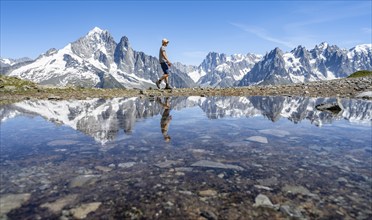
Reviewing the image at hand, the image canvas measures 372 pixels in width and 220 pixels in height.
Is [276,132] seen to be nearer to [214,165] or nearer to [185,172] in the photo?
[214,165]

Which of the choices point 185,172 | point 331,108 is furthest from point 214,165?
point 331,108

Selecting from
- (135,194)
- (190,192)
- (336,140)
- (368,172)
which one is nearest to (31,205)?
(135,194)

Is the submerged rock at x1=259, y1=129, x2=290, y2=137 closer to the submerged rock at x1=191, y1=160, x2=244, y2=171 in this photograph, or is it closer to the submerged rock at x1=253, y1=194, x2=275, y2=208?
the submerged rock at x1=191, y1=160, x2=244, y2=171

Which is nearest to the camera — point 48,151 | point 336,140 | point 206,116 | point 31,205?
point 31,205

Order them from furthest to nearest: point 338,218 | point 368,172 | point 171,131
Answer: point 171,131 → point 368,172 → point 338,218

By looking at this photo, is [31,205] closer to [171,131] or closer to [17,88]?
[171,131]

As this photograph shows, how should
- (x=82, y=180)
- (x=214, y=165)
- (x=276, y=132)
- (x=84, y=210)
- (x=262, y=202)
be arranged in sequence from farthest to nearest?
(x=276, y=132) → (x=214, y=165) → (x=82, y=180) → (x=262, y=202) → (x=84, y=210)

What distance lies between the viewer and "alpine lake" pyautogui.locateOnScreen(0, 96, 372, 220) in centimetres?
523

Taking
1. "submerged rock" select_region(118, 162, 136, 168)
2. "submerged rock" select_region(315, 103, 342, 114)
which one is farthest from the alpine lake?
"submerged rock" select_region(315, 103, 342, 114)

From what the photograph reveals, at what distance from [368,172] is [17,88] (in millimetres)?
35670

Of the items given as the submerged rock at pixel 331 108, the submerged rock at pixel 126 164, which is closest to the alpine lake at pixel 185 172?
the submerged rock at pixel 126 164

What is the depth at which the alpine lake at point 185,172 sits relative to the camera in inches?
206

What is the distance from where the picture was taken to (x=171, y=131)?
1221cm

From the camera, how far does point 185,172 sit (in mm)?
7090
